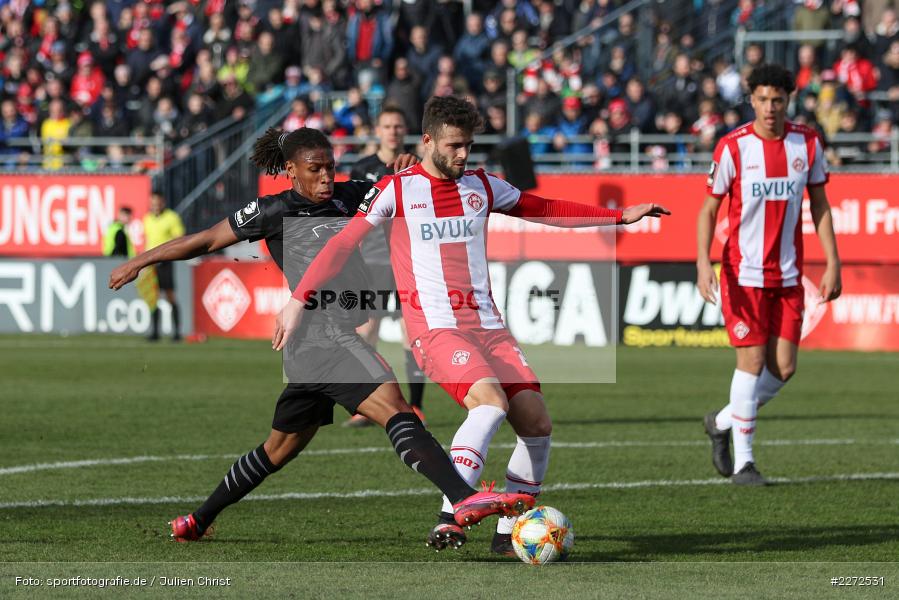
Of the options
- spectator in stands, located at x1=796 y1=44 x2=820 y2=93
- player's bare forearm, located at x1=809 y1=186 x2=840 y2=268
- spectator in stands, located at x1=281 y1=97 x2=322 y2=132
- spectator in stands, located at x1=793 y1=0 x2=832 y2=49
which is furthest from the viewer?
spectator in stands, located at x1=793 y1=0 x2=832 y2=49

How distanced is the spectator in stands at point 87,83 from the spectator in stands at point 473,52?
648 cm

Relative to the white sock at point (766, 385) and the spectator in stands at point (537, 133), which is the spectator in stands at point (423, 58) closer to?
the spectator in stands at point (537, 133)

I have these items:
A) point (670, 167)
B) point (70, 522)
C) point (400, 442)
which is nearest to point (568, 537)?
point (400, 442)

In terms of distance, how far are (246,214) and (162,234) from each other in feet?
47.9

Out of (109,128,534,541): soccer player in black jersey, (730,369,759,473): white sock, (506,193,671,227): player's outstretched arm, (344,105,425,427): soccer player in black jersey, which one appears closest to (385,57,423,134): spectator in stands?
(344,105,425,427): soccer player in black jersey

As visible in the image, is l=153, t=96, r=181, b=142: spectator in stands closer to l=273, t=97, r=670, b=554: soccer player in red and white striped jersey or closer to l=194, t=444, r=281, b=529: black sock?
l=194, t=444, r=281, b=529: black sock

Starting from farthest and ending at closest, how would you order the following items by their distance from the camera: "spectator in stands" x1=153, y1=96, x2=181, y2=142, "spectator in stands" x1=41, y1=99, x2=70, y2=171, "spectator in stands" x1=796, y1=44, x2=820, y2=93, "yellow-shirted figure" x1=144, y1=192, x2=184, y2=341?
1. "spectator in stands" x1=41, y1=99, x2=70, y2=171
2. "spectator in stands" x1=153, y1=96, x2=181, y2=142
3. "spectator in stands" x1=796, y1=44, x2=820, y2=93
4. "yellow-shirted figure" x1=144, y1=192, x2=184, y2=341

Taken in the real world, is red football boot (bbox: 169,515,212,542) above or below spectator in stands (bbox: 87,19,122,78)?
below

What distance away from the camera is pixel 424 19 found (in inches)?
958

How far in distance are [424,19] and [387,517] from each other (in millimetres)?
17573

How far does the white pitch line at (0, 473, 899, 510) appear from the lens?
809 cm

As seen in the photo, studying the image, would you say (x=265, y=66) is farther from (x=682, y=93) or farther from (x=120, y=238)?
(x=682, y=93)

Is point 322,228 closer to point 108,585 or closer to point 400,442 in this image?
point 400,442

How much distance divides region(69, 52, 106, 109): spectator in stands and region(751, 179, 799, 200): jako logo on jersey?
18.8m
